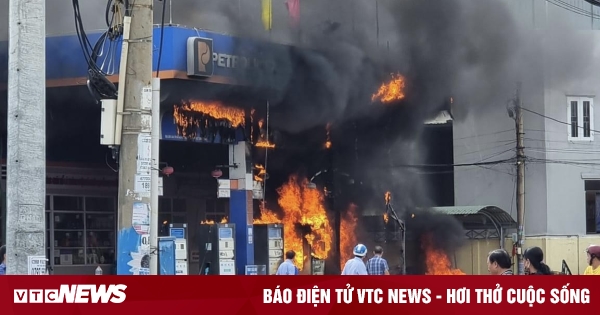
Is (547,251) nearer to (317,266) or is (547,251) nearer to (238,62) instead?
(317,266)

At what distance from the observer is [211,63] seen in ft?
62.6

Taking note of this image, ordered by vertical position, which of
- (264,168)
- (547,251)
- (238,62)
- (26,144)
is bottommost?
(547,251)

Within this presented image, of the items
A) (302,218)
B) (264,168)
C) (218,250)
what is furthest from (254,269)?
(302,218)

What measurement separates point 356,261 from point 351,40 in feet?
32.0

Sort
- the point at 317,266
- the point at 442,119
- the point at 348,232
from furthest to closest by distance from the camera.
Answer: the point at 442,119
the point at 348,232
the point at 317,266

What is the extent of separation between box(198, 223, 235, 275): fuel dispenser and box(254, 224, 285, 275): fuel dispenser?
4.64 feet

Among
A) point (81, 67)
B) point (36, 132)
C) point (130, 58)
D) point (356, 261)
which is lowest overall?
point (356, 261)

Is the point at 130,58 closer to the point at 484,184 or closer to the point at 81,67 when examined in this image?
the point at 81,67

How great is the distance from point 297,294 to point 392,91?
1867cm

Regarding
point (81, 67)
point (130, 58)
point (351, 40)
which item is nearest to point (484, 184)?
point (351, 40)

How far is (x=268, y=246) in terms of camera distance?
21.6 m

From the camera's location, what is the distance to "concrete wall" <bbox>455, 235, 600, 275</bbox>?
26438 mm

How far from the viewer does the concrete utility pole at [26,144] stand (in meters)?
7.87

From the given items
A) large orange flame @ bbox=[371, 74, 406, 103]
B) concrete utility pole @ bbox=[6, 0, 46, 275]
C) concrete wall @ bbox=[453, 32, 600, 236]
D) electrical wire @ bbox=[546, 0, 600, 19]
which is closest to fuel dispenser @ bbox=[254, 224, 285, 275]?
large orange flame @ bbox=[371, 74, 406, 103]
